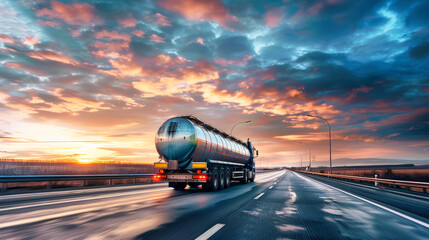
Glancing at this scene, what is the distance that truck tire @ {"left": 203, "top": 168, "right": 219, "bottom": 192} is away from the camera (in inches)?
574

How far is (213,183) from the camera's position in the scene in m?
14.9

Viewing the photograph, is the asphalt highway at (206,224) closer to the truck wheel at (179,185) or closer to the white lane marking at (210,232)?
the white lane marking at (210,232)

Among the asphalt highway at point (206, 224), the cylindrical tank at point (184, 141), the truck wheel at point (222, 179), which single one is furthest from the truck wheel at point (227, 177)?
the asphalt highway at point (206, 224)

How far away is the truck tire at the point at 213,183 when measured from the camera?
1457 cm

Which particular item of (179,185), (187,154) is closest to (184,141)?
(187,154)

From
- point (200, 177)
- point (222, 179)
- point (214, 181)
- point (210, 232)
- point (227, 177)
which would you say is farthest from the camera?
point (227, 177)

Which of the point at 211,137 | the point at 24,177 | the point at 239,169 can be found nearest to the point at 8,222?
the point at 24,177

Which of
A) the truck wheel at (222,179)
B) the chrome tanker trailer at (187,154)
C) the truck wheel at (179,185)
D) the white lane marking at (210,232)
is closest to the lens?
the white lane marking at (210,232)

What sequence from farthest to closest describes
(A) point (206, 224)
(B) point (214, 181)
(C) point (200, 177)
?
(B) point (214, 181), (C) point (200, 177), (A) point (206, 224)

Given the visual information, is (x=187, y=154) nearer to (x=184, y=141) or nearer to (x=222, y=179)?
(x=184, y=141)

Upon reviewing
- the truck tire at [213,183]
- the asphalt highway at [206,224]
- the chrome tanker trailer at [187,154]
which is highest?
the chrome tanker trailer at [187,154]

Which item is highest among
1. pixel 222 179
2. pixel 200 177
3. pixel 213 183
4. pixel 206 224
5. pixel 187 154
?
pixel 187 154

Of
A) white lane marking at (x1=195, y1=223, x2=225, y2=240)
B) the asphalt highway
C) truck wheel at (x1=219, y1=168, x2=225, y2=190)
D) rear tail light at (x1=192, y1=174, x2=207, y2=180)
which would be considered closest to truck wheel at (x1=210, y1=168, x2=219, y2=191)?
truck wheel at (x1=219, y1=168, x2=225, y2=190)

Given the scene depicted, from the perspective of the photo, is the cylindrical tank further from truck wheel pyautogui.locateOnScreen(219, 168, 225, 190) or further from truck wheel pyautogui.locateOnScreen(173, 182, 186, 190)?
truck wheel pyautogui.locateOnScreen(173, 182, 186, 190)
